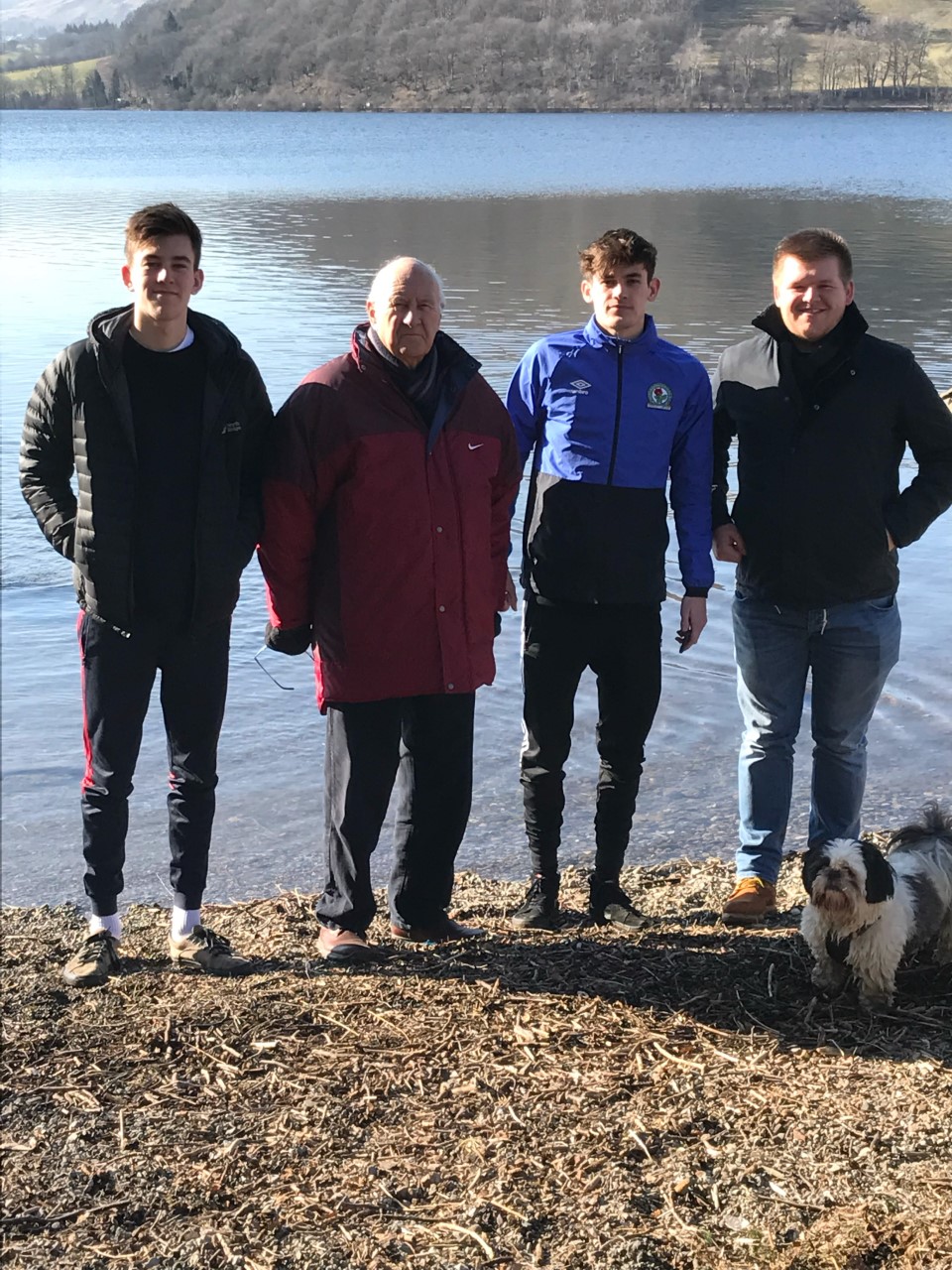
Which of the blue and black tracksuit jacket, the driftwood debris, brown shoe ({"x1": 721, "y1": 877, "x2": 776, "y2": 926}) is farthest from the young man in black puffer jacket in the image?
brown shoe ({"x1": 721, "y1": 877, "x2": 776, "y2": 926})

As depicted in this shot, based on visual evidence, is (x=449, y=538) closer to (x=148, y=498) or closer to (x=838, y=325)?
(x=148, y=498)

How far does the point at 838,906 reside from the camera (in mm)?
4113

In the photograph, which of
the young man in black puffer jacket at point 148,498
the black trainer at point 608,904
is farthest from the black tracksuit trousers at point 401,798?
the black trainer at point 608,904

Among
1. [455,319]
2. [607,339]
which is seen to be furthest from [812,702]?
[455,319]

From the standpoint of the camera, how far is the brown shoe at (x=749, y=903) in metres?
4.89

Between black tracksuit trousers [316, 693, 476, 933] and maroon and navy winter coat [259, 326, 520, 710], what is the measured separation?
108mm

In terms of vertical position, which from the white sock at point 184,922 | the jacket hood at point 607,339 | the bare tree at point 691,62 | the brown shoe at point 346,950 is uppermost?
the bare tree at point 691,62

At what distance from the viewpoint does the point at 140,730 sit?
170 inches

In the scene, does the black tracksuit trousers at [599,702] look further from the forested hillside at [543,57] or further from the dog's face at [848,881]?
the forested hillside at [543,57]

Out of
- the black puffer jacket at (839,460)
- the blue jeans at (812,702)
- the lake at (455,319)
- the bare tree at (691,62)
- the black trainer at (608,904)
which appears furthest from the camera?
the bare tree at (691,62)

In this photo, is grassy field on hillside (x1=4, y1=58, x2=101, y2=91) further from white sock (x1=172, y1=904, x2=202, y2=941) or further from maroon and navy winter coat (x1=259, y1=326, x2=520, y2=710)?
white sock (x1=172, y1=904, x2=202, y2=941)

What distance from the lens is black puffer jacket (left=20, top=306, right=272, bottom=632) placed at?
4.03m

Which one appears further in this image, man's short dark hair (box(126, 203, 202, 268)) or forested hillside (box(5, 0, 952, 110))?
forested hillside (box(5, 0, 952, 110))

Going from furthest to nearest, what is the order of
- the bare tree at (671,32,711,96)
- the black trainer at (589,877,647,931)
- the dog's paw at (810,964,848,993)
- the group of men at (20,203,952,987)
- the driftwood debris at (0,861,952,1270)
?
the bare tree at (671,32,711,96) → the black trainer at (589,877,647,931) → the dog's paw at (810,964,848,993) → the group of men at (20,203,952,987) → the driftwood debris at (0,861,952,1270)
